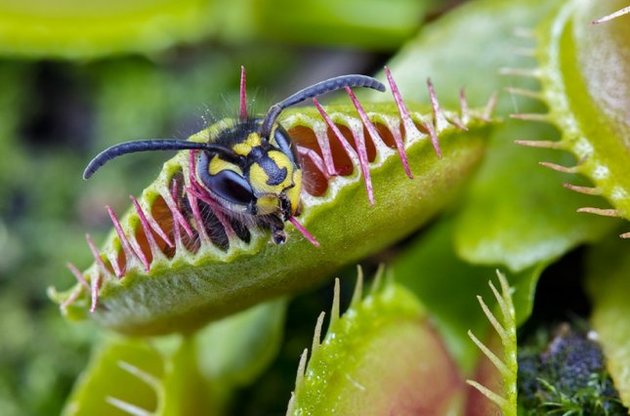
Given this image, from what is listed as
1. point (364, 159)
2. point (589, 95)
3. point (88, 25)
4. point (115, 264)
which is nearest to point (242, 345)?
point (115, 264)

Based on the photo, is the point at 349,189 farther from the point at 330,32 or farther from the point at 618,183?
the point at 330,32

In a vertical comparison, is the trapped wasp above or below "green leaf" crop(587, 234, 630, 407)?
above

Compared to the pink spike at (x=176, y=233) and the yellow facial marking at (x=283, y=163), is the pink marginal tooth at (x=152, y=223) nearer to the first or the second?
the pink spike at (x=176, y=233)

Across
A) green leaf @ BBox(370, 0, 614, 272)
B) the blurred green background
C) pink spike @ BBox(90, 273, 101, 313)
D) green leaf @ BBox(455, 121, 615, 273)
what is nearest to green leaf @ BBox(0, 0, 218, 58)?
the blurred green background

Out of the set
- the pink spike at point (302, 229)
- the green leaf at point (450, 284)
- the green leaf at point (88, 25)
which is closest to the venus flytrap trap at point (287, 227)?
the pink spike at point (302, 229)

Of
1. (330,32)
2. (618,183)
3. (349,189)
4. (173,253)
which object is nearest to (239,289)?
(173,253)

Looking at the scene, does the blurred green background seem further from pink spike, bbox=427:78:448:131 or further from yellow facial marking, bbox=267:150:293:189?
yellow facial marking, bbox=267:150:293:189

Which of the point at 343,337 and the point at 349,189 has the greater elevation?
the point at 349,189
